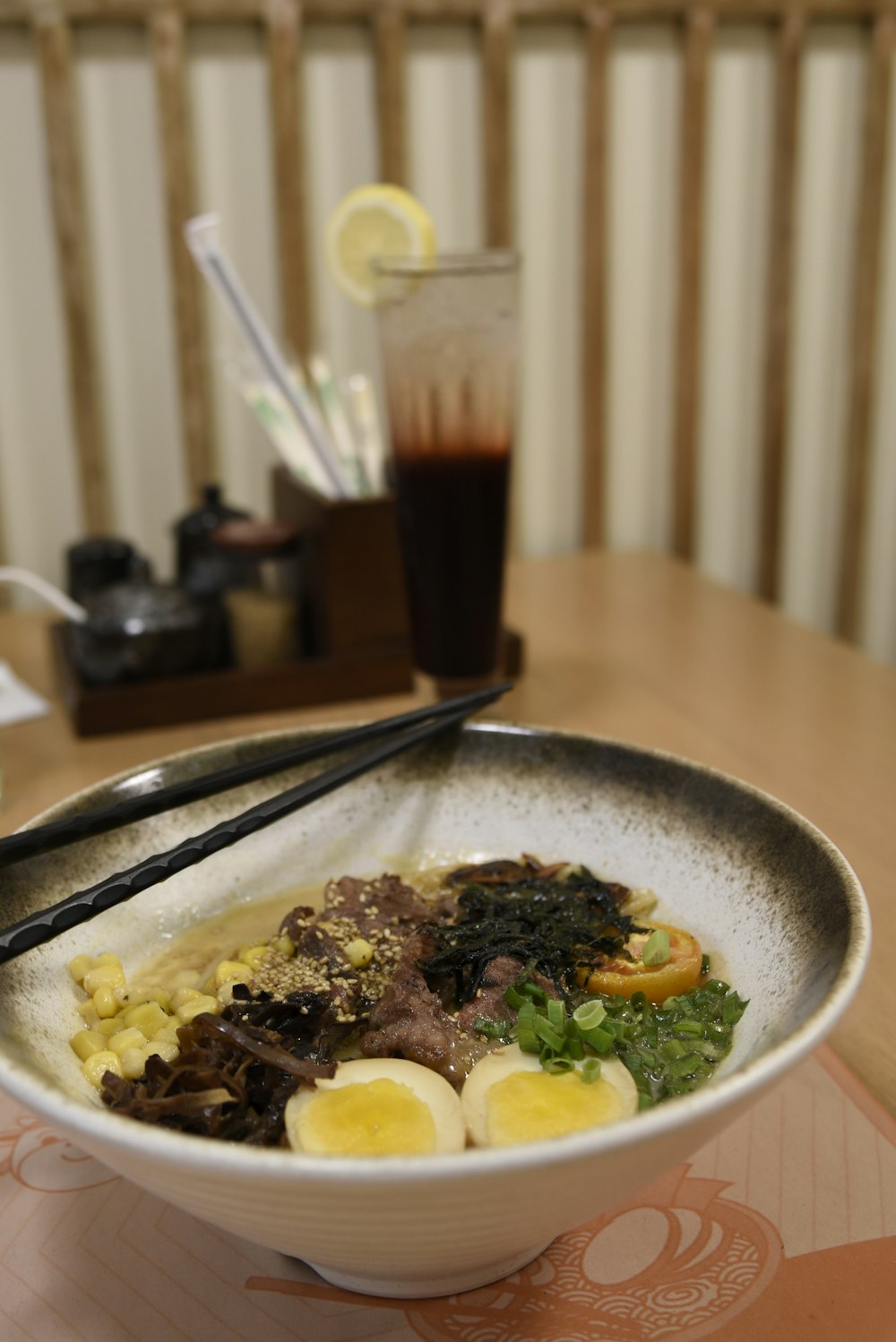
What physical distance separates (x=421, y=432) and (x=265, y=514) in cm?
145

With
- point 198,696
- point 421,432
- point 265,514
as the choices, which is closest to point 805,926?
point 421,432

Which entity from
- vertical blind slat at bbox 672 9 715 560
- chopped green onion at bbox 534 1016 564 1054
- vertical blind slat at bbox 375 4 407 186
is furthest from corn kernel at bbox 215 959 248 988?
vertical blind slat at bbox 672 9 715 560

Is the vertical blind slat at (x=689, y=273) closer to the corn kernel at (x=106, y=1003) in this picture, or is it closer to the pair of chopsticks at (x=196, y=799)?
the pair of chopsticks at (x=196, y=799)

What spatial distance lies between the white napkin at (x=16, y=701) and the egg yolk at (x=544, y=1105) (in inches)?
43.8

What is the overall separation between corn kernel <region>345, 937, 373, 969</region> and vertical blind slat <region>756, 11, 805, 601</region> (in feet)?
8.23

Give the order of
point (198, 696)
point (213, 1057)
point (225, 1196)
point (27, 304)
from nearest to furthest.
Result: point (225, 1196) → point (213, 1057) → point (198, 696) → point (27, 304)

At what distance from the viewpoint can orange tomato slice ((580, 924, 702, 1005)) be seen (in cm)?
81

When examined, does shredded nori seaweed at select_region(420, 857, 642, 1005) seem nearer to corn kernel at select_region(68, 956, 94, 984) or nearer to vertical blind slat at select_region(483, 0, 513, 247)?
corn kernel at select_region(68, 956, 94, 984)

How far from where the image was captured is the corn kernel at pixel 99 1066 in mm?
724

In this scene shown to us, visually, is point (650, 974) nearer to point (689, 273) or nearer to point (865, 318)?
point (689, 273)

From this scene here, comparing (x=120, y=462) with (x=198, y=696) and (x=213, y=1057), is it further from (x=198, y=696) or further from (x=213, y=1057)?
(x=213, y=1057)

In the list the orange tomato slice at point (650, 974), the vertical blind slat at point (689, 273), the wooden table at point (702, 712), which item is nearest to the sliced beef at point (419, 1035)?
the orange tomato slice at point (650, 974)

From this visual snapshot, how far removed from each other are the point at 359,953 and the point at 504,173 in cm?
225

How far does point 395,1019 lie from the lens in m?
0.76
